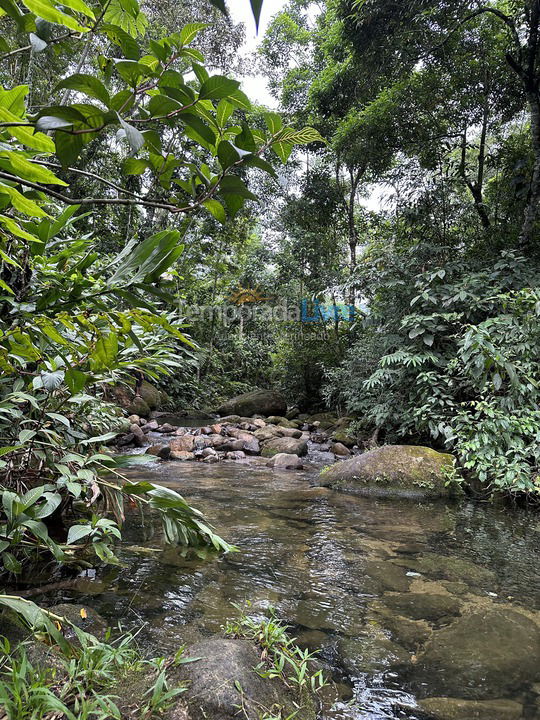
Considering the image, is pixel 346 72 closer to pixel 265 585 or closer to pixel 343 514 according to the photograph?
pixel 343 514

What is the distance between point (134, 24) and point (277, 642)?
2.03m

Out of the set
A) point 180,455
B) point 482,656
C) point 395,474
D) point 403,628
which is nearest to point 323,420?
point 180,455

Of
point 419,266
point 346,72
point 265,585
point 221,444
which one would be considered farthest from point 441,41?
point 265,585

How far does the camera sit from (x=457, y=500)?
4609 mm

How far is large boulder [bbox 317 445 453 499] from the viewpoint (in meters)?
4.73

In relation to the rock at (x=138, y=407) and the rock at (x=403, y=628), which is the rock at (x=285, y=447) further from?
the rock at (x=403, y=628)

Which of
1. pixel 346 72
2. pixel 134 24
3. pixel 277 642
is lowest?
pixel 277 642

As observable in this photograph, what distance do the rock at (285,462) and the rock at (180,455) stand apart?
1202mm

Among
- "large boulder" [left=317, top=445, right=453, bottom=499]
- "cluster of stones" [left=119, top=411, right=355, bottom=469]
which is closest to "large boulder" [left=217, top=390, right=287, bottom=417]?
"cluster of stones" [left=119, top=411, right=355, bottom=469]

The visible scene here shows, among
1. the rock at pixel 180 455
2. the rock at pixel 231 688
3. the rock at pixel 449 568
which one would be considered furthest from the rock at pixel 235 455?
the rock at pixel 231 688

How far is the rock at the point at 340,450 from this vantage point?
7.12 m

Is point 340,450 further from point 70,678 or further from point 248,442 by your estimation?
point 70,678

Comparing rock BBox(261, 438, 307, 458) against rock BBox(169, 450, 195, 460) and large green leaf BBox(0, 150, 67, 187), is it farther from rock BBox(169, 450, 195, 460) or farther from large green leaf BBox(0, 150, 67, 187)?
large green leaf BBox(0, 150, 67, 187)
